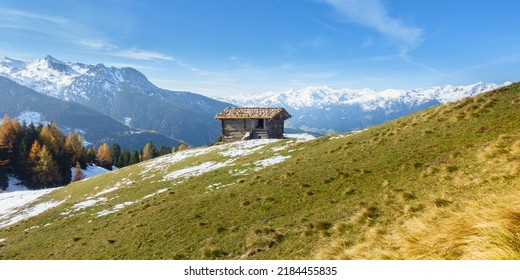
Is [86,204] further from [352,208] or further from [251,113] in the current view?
[251,113]

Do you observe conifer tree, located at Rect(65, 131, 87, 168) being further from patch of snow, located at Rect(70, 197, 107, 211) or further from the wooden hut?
patch of snow, located at Rect(70, 197, 107, 211)

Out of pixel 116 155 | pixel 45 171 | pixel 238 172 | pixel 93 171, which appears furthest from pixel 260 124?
pixel 116 155

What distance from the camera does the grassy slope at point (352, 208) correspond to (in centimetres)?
746

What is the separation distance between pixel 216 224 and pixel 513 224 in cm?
1183

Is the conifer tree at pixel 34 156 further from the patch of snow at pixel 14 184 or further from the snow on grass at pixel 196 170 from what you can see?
the snow on grass at pixel 196 170

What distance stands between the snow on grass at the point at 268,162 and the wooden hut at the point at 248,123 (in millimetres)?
30148

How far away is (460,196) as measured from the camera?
10438mm

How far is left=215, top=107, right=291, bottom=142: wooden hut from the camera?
60.2 metres

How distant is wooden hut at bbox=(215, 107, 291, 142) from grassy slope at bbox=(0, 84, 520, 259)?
32.7m

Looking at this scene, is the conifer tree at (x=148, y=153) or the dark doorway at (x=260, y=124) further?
the conifer tree at (x=148, y=153)

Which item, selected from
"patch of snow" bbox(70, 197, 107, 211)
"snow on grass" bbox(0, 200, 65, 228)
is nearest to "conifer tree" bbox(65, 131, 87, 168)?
"snow on grass" bbox(0, 200, 65, 228)

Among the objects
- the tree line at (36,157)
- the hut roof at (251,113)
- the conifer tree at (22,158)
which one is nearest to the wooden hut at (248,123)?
the hut roof at (251,113)

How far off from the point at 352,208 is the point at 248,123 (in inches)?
1923

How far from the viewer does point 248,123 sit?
60.6 m
